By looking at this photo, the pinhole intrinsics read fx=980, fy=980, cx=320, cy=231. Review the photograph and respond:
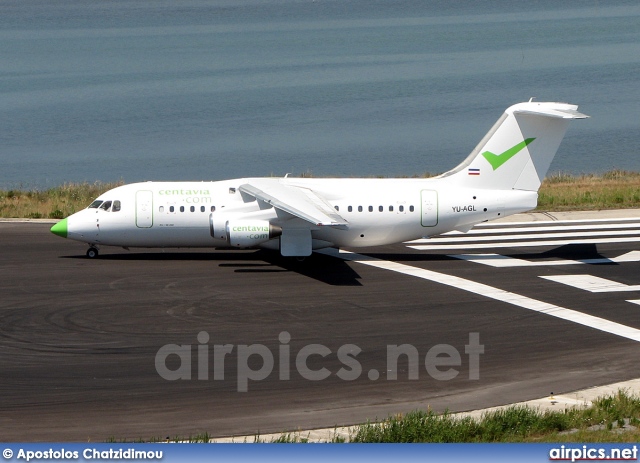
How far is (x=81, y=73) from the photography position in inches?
3679

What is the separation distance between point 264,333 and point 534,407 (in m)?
7.12

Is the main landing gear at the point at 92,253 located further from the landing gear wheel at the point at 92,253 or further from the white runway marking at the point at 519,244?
the white runway marking at the point at 519,244

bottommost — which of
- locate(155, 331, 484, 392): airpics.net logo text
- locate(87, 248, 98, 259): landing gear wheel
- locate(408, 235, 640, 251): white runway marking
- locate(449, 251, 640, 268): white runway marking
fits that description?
locate(155, 331, 484, 392): airpics.net logo text

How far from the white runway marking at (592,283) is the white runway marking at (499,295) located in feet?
7.02

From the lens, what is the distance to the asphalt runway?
17422 mm

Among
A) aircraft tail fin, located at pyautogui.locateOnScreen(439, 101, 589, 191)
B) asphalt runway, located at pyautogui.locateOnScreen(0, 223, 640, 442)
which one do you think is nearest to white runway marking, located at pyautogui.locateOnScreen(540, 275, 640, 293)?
asphalt runway, located at pyautogui.locateOnScreen(0, 223, 640, 442)

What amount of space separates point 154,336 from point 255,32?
10523 centimetres

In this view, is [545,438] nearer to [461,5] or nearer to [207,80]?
[207,80]

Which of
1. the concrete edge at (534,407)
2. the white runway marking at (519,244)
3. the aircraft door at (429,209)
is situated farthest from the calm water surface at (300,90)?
the concrete edge at (534,407)

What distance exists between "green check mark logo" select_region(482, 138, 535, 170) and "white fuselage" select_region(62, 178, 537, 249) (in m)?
0.91

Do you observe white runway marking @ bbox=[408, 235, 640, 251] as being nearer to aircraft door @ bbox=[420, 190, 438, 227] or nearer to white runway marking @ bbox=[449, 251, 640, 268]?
white runway marking @ bbox=[449, 251, 640, 268]

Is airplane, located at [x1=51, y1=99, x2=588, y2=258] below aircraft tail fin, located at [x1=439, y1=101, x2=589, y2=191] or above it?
below

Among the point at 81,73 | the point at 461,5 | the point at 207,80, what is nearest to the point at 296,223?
the point at 207,80

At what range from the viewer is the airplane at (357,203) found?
29.6 metres
